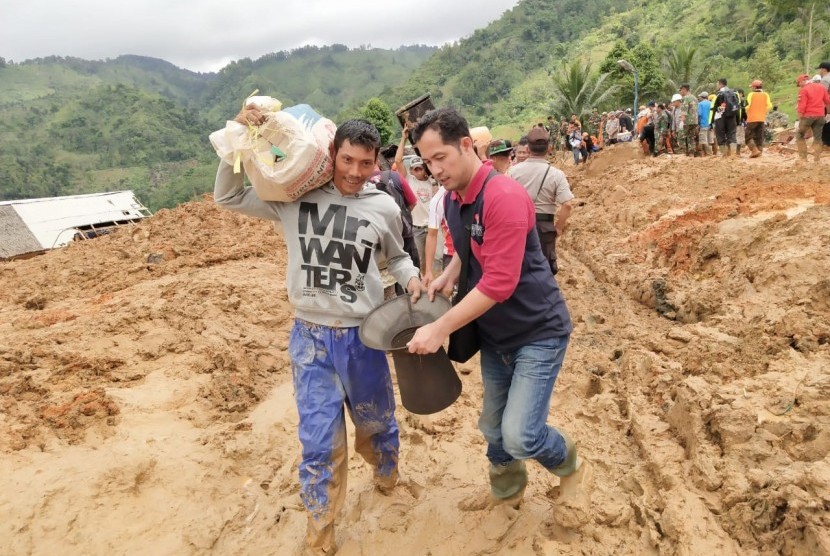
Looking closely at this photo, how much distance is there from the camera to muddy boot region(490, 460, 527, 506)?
279 centimetres

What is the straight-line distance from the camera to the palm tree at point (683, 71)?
98.9 ft

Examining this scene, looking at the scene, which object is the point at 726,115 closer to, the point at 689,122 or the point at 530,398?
the point at 689,122

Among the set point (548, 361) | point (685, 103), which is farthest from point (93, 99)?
point (548, 361)

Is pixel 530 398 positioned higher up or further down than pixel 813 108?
further down

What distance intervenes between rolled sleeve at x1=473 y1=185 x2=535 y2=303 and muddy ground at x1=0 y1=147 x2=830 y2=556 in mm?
1322

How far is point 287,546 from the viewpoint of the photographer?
297 cm

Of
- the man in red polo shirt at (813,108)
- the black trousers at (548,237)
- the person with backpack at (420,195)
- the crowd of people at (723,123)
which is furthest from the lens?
the crowd of people at (723,123)

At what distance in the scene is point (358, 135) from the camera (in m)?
2.47

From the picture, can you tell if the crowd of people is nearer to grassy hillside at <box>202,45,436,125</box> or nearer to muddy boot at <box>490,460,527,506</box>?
muddy boot at <box>490,460,527,506</box>

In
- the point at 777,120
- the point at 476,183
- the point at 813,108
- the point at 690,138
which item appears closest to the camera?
the point at 476,183

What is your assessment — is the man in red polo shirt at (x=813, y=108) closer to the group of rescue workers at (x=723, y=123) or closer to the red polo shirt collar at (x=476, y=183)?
the group of rescue workers at (x=723, y=123)

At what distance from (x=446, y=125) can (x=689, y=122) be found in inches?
497

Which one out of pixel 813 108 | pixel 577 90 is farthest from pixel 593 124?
pixel 813 108

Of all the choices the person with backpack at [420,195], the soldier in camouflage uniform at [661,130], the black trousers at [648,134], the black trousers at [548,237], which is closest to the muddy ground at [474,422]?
the black trousers at [548,237]
